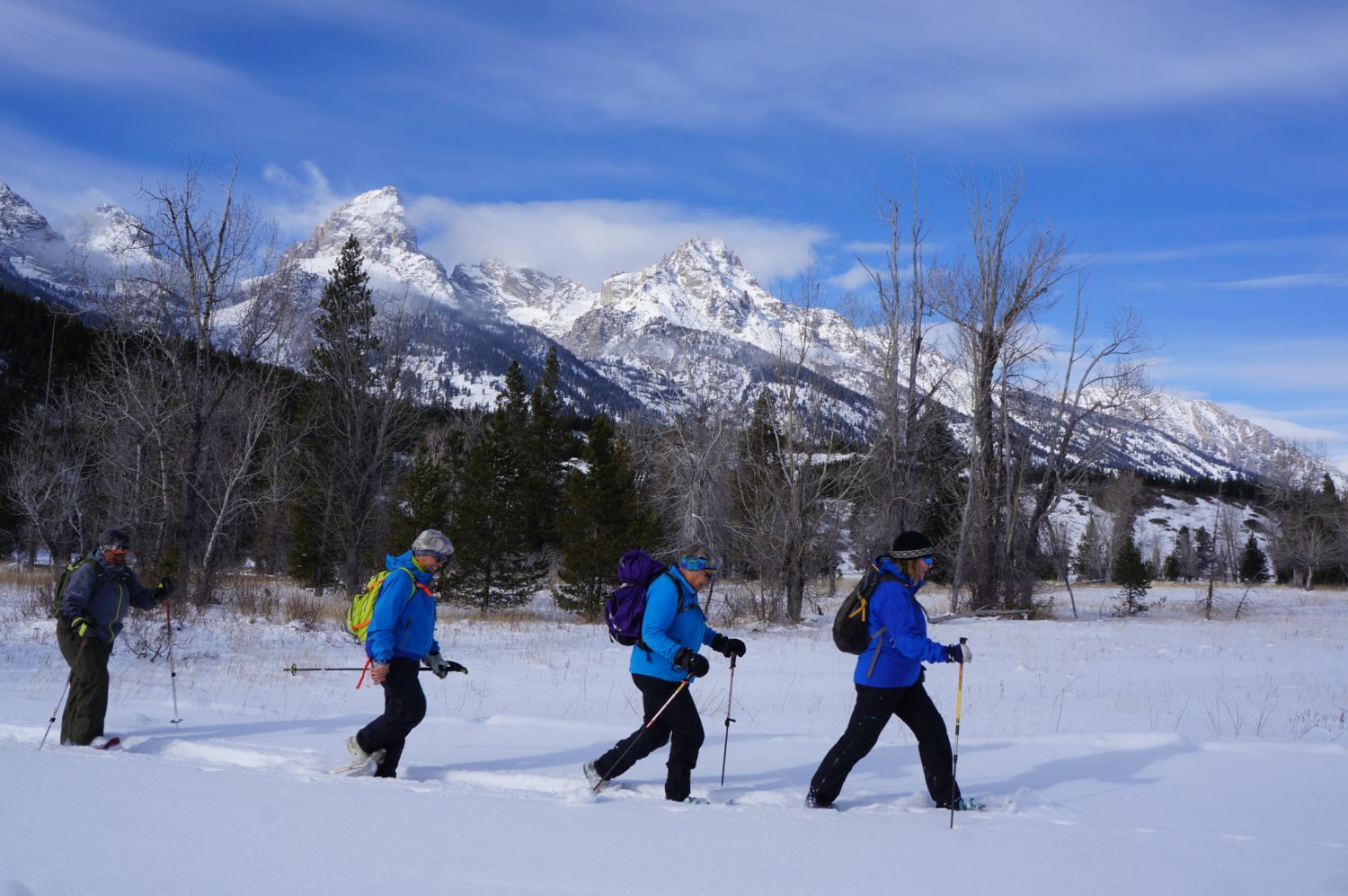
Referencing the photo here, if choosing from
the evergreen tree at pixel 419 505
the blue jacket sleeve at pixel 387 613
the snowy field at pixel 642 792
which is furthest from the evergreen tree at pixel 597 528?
the blue jacket sleeve at pixel 387 613

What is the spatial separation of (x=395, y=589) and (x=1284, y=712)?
9988 millimetres

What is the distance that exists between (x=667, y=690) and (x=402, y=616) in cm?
178

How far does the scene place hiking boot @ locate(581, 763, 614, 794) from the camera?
17.4 ft

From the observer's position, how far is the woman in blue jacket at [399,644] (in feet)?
18.1

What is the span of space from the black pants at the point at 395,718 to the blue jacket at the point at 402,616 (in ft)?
0.41

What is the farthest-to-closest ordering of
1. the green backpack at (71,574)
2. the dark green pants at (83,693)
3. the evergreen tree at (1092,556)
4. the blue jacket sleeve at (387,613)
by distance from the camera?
1. the evergreen tree at (1092,556)
2. the green backpack at (71,574)
3. the dark green pants at (83,693)
4. the blue jacket sleeve at (387,613)

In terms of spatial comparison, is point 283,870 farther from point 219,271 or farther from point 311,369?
point 311,369

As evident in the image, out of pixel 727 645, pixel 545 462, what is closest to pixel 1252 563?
pixel 545 462

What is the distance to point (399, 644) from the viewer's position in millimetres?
5629

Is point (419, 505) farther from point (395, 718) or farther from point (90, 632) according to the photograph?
point (395, 718)

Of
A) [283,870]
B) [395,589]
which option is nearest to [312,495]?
[395,589]

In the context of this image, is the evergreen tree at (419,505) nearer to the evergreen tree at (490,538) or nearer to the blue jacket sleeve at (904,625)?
the evergreen tree at (490,538)

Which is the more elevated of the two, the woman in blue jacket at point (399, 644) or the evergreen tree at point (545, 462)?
the evergreen tree at point (545, 462)

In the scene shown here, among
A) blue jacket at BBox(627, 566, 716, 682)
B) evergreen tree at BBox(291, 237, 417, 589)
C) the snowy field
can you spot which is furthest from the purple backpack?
evergreen tree at BBox(291, 237, 417, 589)
